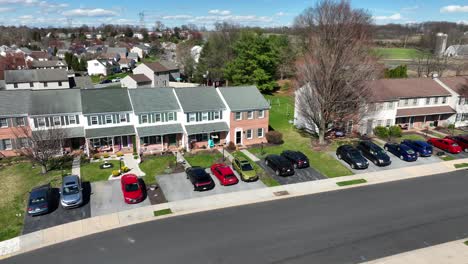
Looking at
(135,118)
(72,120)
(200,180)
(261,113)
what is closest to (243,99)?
(261,113)

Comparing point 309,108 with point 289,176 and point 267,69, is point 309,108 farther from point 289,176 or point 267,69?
point 267,69

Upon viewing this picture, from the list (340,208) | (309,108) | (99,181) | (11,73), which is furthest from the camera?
(11,73)

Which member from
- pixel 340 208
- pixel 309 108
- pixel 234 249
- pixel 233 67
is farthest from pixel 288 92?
pixel 234 249

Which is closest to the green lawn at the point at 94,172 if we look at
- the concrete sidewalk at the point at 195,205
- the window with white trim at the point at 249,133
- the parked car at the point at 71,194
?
the parked car at the point at 71,194

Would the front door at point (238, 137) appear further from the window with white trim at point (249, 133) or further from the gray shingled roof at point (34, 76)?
the gray shingled roof at point (34, 76)

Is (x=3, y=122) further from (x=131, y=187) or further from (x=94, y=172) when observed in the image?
(x=131, y=187)

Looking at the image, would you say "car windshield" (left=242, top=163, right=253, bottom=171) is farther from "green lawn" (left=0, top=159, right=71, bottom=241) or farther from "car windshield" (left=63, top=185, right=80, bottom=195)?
"green lawn" (left=0, top=159, right=71, bottom=241)
